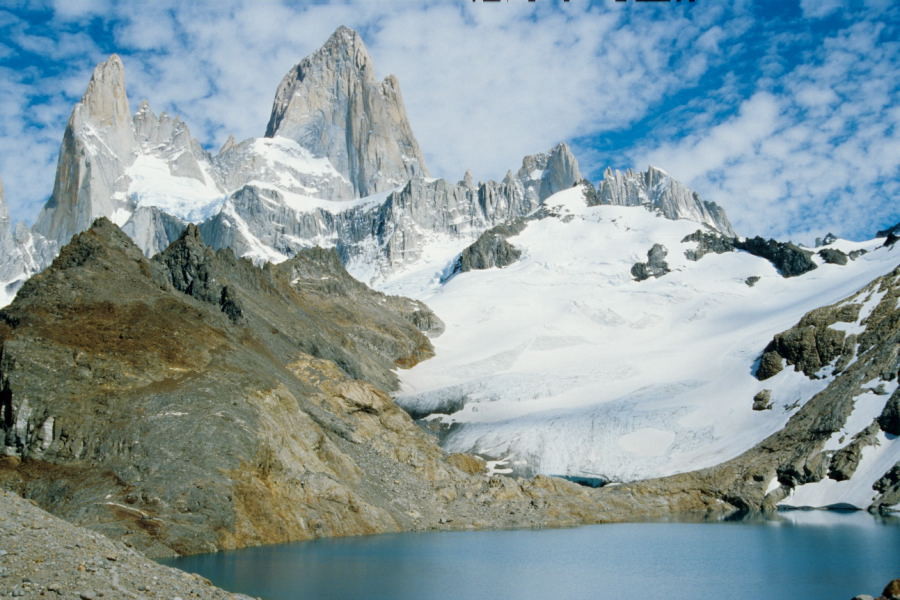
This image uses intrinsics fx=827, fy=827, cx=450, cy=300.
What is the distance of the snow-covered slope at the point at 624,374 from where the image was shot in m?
104

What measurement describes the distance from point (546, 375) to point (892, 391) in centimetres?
6117

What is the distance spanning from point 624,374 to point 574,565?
8927cm

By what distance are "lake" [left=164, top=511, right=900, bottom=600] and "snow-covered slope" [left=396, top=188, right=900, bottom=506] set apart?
4087 centimetres

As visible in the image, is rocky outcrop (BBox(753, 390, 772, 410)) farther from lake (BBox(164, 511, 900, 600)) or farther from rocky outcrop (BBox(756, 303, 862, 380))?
lake (BBox(164, 511, 900, 600))

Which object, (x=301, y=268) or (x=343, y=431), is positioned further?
(x=301, y=268)

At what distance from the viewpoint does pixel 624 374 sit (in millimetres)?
133375

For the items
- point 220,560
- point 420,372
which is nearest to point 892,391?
point 220,560

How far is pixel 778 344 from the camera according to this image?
112000mm

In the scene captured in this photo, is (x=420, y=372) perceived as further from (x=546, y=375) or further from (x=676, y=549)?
(x=676, y=549)

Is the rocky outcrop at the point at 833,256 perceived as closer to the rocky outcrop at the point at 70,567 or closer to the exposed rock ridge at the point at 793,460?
the exposed rock ridge at the point at 793,460

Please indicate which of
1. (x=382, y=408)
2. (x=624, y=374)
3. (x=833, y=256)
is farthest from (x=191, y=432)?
(x=833, y=256)

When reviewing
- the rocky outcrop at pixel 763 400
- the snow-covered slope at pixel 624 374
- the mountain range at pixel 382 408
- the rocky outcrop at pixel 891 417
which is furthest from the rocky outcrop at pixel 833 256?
the rocky outcrop at pixel 891 417

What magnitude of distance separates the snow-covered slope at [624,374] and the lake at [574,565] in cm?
4087

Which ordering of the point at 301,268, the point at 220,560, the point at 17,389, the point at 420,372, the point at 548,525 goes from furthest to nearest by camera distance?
1. the point at 301,268
2. the point at 420,372
3. the point at 548,525
4. the point at 17,389
5. the point at 220,560
